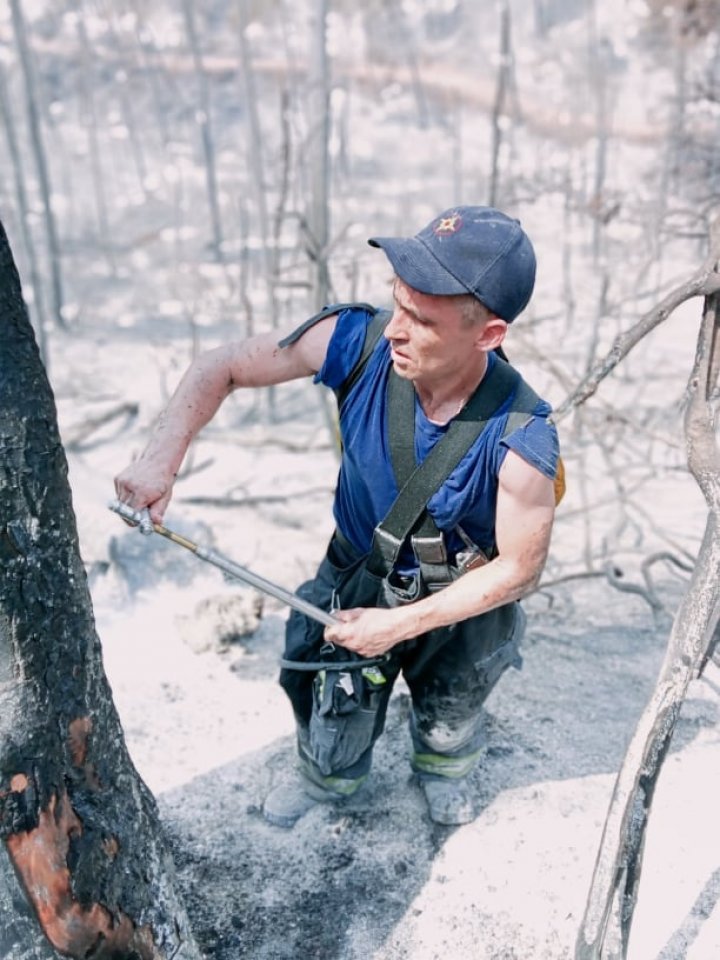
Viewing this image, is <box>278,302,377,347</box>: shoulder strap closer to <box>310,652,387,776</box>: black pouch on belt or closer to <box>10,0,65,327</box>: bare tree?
<box>310,652,387,776</box>: black pouch on belt

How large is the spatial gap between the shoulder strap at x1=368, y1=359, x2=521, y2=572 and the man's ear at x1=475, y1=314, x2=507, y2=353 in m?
0.13

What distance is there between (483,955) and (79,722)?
1195 millimetres

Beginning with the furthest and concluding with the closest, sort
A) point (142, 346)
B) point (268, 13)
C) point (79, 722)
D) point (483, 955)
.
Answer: point (268, 13)
point (142, 346)
point (483, 955)
point (79, 722)

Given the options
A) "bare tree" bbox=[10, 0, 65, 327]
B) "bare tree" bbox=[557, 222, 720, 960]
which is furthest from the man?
"bare tree" bbox=[10, 0, 65, 327]

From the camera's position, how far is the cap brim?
1881 mm

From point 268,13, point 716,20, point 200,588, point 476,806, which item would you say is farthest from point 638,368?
point 268,13

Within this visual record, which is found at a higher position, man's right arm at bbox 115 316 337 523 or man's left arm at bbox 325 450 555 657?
man's right arm at bbox 115 316 337 523

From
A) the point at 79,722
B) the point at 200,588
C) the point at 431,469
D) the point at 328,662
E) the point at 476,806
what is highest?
the point at 431,469

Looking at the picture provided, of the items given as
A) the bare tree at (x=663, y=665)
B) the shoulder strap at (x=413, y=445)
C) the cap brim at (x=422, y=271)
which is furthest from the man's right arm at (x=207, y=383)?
the bare tree at (x=663, y=665)

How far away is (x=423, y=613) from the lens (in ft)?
7.01

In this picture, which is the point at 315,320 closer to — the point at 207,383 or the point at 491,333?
the point at 207,383

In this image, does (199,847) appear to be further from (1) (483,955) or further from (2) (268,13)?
(2) (268,13)

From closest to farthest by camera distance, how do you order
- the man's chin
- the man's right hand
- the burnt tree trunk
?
the burnt tree trunk
the man's chin
the man's right hand

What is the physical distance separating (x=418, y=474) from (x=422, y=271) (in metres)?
0.48
